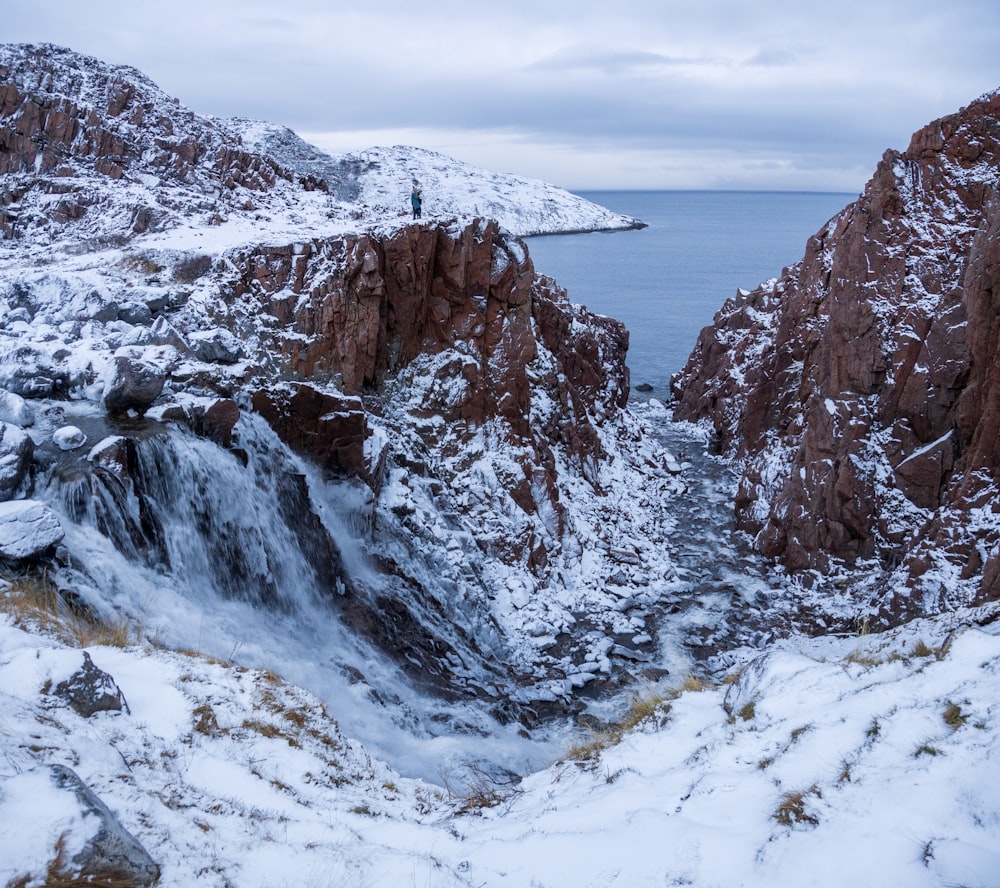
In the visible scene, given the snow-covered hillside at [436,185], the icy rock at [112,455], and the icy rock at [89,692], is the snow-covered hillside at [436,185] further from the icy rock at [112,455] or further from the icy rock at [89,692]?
the icy rock at [89,692]

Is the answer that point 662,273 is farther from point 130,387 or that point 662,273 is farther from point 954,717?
point 954,717

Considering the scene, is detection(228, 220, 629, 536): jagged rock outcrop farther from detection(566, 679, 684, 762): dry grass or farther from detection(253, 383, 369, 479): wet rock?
detection(566, 679, 684, 762): dry grass

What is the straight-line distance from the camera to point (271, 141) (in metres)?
103

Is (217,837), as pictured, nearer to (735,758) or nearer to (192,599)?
(735,758)

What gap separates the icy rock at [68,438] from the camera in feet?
46.3

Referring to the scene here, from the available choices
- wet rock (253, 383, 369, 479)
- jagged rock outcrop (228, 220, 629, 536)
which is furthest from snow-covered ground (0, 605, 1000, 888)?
jagged rock outcrop (228, 220, 629, 536)

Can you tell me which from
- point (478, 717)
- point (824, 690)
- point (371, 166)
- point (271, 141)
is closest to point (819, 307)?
point (478, 717)

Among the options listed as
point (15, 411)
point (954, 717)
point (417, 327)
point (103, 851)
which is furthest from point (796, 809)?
point (417, 327)

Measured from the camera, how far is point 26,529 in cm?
1078

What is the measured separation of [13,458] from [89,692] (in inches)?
302

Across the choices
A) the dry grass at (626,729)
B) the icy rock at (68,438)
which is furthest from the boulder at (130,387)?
the dry grass at (626,729)

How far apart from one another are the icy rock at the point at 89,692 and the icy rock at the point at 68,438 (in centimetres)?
845

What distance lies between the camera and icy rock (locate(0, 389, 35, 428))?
48.7 ft

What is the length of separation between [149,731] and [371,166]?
130185mm
